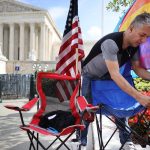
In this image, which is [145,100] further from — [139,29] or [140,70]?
[140,70]

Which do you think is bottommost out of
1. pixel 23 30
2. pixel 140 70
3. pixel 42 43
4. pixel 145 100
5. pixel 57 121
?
pixel 42 43

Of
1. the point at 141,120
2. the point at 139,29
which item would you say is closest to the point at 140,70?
the point at 139,29

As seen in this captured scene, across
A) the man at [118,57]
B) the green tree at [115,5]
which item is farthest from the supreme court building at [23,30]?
the man at [118,57]

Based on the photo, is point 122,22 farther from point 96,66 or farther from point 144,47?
point 96,66

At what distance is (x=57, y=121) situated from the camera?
404cm

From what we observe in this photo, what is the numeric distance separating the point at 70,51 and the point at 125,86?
1147 mm

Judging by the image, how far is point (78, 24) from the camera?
4160 millimetres

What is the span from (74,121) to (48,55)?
73.5m

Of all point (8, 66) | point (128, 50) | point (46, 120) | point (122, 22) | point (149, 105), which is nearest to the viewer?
point (149, 105)

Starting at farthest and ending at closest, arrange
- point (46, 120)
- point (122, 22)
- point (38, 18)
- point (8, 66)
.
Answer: point (38, 18) < point (8, 66) < point (122, 22) < point (46, 120)

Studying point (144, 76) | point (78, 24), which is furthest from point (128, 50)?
point (78, 24)

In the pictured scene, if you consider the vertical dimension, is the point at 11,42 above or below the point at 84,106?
below

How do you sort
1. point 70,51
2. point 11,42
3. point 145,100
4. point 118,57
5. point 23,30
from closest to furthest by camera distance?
point 145,100 < point 118,57 < point 70,51 < point 23,30 < point 11,42

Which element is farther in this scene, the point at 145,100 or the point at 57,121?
the point at 57,121
